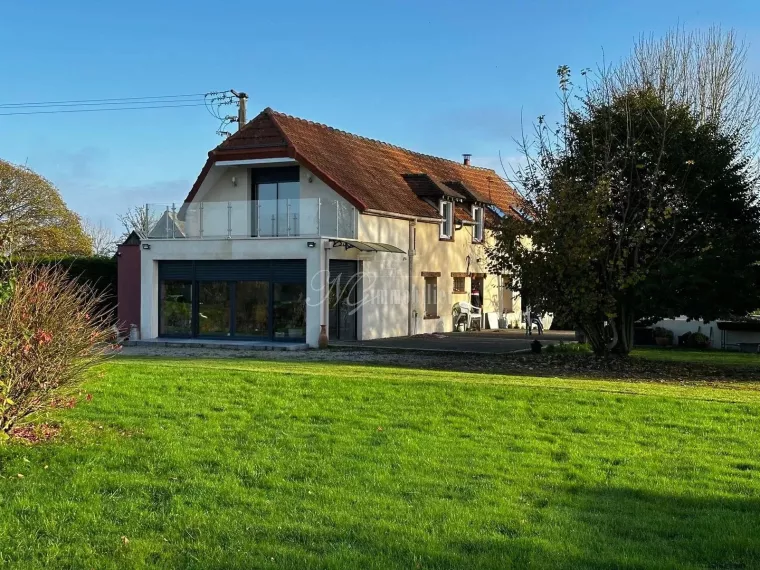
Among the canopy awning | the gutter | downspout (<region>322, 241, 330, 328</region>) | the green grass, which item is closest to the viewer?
the green grass

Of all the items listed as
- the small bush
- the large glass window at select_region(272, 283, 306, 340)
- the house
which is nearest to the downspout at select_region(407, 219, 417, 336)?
the house

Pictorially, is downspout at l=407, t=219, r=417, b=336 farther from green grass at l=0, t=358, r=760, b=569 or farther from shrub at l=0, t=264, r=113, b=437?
shrub at l=0, t=264, r=113, b=437

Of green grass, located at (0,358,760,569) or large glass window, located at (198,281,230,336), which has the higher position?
large glass window, located at (198,281,230,336)

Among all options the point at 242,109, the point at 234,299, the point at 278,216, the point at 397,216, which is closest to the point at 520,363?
the point at 278,216

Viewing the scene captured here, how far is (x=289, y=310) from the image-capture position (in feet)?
79.0

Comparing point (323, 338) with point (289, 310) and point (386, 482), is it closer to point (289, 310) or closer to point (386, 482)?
point (289, 310)

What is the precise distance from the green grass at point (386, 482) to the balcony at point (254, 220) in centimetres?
1325

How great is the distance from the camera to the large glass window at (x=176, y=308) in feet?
83.9

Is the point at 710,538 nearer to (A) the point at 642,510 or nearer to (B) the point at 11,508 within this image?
(A) the point at 642,510

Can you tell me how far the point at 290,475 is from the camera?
6.70 meters

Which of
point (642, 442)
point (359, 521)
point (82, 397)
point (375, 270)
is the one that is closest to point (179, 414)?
point (82, 397)

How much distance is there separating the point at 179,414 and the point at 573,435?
4.31 m

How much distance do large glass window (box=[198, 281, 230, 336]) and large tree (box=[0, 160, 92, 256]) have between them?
1264 cm

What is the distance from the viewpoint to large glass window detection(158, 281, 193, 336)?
2556 cm
